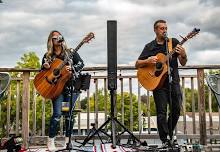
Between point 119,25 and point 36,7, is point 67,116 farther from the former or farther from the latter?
point 36,7

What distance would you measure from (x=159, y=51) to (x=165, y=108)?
768 mm

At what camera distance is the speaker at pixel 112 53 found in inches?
192

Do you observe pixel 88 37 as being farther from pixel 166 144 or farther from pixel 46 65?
pixel 166 144

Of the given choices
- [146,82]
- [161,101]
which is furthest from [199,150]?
[146,82]

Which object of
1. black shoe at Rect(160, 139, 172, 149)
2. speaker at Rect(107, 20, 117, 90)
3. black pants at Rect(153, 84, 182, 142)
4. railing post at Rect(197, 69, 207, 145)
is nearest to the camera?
black shoe at Rect(160, 139, 172, 149)

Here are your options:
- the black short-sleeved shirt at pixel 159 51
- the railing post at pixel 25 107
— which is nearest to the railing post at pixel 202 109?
the black short-sleeved shirt at pixel 159 51

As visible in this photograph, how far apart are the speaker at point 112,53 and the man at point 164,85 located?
0.36 metres

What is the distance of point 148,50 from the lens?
483cm

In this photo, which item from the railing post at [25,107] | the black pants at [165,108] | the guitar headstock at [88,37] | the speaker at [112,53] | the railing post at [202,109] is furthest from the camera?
the railing post at [25,107]

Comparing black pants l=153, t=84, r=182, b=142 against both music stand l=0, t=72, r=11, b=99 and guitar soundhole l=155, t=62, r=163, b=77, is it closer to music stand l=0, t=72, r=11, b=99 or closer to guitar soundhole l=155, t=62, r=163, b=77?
guitar soundhole l=155, t=62, r=163, b=77

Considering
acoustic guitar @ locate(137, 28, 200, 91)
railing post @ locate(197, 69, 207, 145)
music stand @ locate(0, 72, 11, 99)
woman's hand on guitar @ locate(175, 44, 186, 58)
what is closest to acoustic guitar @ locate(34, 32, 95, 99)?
music stand @ locate(0, 72, 11, 99)

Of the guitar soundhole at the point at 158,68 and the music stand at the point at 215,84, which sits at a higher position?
the guitar soundhole at the point at 158,68

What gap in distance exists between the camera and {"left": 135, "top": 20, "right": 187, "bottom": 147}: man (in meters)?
4.53

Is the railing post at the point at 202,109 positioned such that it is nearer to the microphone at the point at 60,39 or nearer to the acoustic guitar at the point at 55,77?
the acoustic guitar at the point at 55,77
